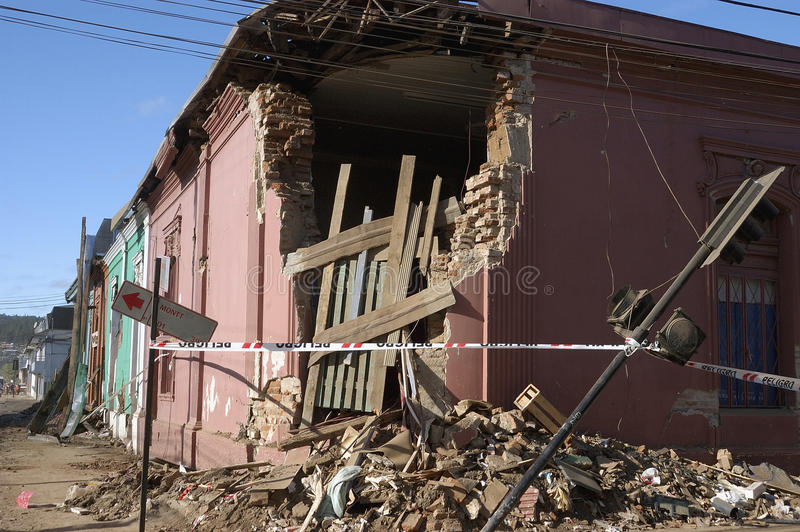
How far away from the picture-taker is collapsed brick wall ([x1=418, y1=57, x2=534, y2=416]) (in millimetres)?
8164

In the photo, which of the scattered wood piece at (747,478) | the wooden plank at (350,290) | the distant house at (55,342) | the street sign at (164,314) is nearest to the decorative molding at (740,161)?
the scattered wood piece at (747,478)

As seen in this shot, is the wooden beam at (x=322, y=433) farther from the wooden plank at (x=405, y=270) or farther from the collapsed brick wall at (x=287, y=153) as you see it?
the collapsed brick wall at (x=287, y=153)

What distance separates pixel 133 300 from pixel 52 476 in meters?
7.10

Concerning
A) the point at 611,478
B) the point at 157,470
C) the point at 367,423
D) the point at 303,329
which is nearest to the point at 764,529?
the point at 611,478

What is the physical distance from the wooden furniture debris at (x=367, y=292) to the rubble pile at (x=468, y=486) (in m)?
0.51

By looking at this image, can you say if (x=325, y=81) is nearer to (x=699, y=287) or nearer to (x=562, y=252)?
(x=562, y=252)

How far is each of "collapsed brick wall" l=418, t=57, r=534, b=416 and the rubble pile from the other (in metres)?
0.59

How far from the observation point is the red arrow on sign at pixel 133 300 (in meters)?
6.97

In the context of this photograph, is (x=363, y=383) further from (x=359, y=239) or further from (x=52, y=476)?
(x=52, y=476)

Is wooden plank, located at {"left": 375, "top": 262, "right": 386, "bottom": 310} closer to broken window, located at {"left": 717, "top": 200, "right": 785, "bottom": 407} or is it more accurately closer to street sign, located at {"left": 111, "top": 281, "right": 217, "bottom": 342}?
street sign, located at {"left": 111, "top": 281, "right": 217, "bottom": 342}

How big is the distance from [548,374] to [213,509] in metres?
3.98

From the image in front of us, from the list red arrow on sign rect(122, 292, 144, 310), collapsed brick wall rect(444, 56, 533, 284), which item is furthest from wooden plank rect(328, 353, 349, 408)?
red arrow on sign rect(122, 292, 144, 310)

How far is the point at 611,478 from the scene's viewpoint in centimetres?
750

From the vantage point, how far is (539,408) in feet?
26.7
